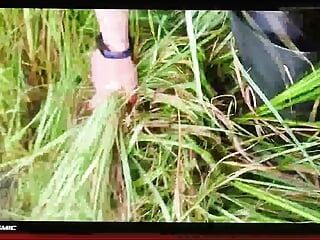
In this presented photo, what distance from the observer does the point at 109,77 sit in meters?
0.97

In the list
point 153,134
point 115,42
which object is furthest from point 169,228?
point 115,42

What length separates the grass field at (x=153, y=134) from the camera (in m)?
0.95

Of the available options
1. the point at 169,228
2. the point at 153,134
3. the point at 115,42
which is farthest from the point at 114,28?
the point at 169,228

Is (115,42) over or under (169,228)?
over

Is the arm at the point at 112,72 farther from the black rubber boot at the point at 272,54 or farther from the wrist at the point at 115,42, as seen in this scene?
the black rubber boot at the point at 272,54

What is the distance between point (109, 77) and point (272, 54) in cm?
21

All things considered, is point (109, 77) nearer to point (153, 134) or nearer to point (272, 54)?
point (153, 134)

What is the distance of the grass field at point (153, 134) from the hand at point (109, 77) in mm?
11

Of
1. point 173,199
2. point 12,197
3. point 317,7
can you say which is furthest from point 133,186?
point 317,7

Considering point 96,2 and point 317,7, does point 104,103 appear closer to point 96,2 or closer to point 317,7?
point 96,2

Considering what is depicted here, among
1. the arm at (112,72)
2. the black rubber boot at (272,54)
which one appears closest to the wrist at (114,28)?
the arm at (112,72)

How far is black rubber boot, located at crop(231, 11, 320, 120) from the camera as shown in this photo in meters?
0.94

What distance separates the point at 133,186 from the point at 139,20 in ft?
0.70

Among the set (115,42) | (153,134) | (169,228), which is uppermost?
(115,42)
